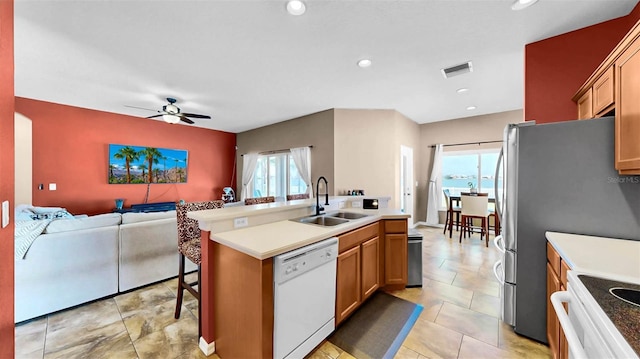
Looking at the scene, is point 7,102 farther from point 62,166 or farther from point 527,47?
point 62,166

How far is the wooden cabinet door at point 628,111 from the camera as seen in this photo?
1271mm

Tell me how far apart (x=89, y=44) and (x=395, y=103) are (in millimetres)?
4161

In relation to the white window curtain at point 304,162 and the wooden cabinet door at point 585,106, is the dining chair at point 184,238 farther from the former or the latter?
the wooden cabinet door at point 585,106

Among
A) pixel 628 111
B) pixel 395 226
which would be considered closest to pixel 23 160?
pixel 395 226

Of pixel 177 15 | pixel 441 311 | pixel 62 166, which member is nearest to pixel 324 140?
pixel 177 15

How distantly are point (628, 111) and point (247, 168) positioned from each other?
6355 millimetres

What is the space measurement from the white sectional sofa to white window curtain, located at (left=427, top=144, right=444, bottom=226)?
17.6 ft

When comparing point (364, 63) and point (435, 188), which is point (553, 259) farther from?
point (435, 188)

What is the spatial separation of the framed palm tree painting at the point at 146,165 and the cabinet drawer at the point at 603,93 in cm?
681

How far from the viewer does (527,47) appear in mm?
2352

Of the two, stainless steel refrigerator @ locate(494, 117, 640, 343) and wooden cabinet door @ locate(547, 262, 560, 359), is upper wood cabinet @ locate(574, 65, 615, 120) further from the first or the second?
wooden cabinet door @ locate(547, 262, 560, 359)

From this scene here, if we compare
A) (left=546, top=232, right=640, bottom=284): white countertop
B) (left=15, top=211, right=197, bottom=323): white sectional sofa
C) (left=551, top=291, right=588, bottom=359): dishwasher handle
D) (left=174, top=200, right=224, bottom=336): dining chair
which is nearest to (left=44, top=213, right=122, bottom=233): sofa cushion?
(left=15, top=211, right=197, bottom=323): white sectional sofa

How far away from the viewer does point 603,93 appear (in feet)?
5.32

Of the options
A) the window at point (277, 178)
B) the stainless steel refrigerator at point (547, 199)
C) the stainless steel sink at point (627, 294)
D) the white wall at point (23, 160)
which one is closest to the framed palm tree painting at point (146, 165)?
the white wall at point (23, 160)
